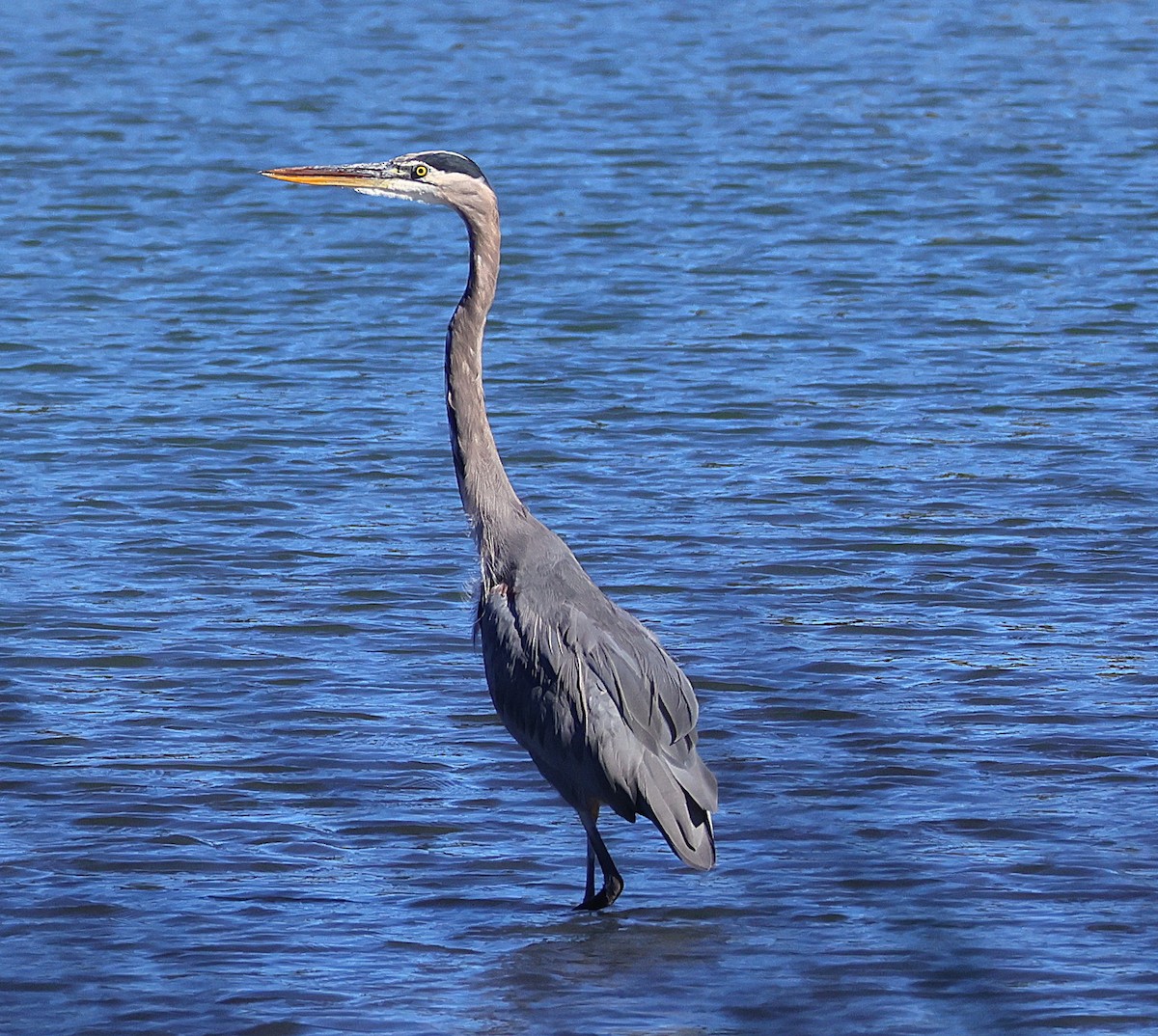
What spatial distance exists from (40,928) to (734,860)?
1997 millimetres

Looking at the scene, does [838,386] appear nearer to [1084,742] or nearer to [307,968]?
[1084,742]

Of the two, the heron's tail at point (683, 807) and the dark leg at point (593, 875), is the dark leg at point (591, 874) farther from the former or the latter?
the heron's tail at point (683, 807)

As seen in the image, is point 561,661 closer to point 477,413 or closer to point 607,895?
point 607,895

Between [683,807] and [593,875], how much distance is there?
35cm

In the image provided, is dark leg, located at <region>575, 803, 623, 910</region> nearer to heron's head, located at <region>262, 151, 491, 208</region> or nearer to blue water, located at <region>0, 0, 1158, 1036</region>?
blue water, located at <region>0, 0, 1158, 1036</region>

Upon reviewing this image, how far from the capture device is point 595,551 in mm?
9062

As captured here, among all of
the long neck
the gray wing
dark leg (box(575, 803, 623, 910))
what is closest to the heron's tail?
the gray wing

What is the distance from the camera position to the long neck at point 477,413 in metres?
6.66

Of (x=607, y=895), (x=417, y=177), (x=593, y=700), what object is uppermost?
(x=417, y=177)

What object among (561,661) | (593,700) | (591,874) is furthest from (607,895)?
(561,661)

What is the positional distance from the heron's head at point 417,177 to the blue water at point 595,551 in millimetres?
1702

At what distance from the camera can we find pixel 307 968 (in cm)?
571

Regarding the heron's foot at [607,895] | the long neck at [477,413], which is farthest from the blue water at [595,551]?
the long neck at [477,413]

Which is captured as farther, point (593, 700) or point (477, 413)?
point (477, 413)
